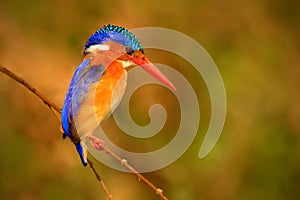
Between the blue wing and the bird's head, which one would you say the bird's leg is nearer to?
the blue wing

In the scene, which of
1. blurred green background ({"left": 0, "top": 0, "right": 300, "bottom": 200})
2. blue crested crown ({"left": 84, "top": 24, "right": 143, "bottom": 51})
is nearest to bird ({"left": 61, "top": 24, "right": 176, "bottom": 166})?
blue crested crown ({"left": 84, "top": 24, "right": 143, "bottom": 51})

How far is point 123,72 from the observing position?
3.79 ft

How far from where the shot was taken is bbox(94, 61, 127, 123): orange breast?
109 cm

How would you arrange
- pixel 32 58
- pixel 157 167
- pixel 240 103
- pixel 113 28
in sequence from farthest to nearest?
pixel 240 103
pixel 157 167
pixel 32 58
pixel 113 28

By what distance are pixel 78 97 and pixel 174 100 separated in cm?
134

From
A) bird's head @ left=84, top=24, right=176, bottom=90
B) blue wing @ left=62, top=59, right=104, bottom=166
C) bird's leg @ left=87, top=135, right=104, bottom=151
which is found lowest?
bird's leg @ left=87, top=135, right=104, bottom=151

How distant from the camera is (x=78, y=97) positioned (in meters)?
1.01

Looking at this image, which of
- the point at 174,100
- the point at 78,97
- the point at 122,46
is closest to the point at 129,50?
the point at 122,46

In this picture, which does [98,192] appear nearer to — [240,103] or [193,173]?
[193,173]

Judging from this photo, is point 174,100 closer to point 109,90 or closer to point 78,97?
point 109,90

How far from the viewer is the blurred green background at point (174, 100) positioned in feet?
6.64

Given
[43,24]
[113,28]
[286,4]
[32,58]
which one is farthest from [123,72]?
[286,4]

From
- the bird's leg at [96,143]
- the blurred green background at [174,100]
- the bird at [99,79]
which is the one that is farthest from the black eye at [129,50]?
the blurred green background at [174,100]

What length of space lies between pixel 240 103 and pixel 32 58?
923 millimetres
